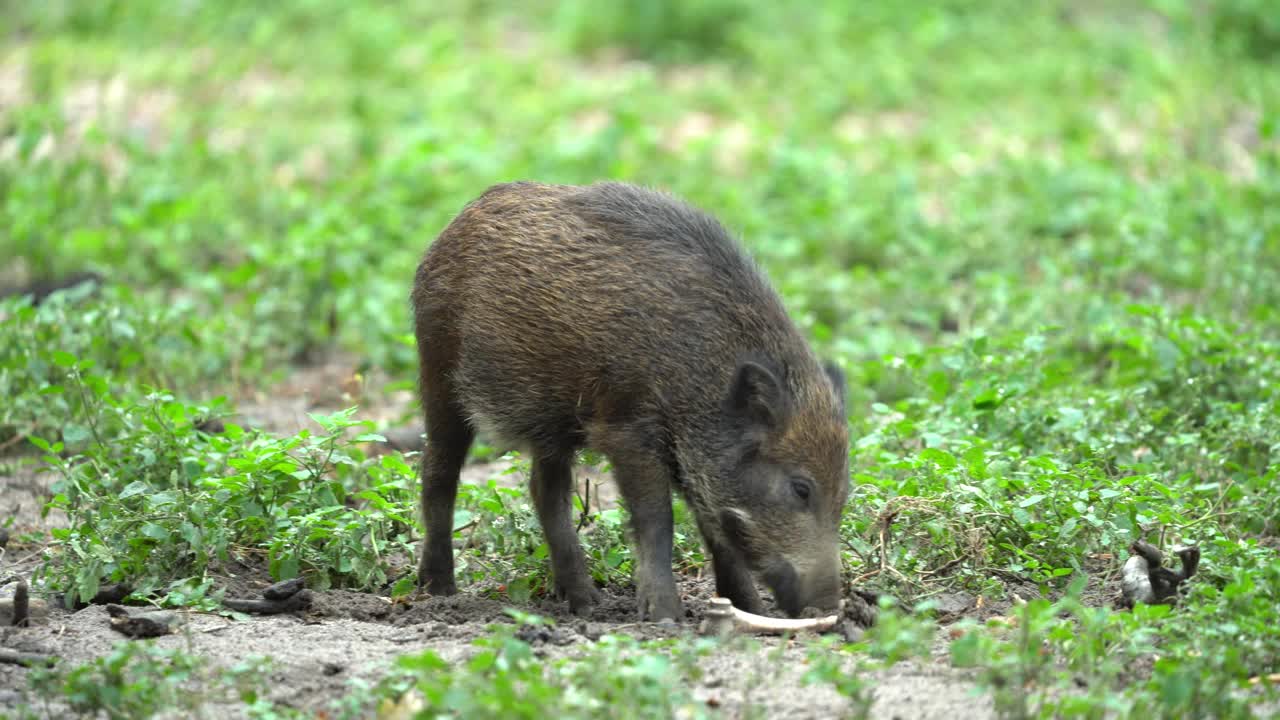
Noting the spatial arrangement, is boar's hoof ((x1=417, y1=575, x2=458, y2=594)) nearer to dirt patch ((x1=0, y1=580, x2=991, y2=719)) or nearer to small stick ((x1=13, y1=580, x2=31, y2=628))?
dirt patch ((x1=0, y1=580, x2=991, y2=719))

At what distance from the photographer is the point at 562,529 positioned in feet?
17.9

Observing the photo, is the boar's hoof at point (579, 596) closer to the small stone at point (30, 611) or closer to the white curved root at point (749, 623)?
the white curved root at point (749, 623)

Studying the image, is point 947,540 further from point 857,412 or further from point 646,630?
point 857,412

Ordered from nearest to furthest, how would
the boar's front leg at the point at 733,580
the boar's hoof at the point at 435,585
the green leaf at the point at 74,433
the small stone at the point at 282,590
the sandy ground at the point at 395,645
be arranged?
the sandy ground at the point at 395,645, the small stone at the point at 282,590, the boar's front leg at the point at 733,580, the boar's hoof at the point at 435,585, the green leaf at the point at 74,433

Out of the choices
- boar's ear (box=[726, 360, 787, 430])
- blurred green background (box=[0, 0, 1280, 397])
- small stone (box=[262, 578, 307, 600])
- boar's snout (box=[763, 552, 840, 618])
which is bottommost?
small stone (box=[262, 578, 307, 600])

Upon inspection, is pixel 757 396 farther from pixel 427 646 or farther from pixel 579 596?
pixel 427 646

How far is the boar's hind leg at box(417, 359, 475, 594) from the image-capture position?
5.59m

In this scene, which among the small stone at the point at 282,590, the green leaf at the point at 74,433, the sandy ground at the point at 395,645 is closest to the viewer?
the sandy ground at the point at 395,645

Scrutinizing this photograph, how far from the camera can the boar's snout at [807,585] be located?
5086mm

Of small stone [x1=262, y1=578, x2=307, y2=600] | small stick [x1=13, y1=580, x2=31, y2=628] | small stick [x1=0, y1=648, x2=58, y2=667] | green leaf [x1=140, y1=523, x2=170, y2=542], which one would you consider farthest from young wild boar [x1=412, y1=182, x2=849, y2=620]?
small stick [x1=0, y1=648, x2=58, y2=667]

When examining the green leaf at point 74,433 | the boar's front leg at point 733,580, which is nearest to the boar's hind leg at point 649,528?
the boar's front leg at point 733,580

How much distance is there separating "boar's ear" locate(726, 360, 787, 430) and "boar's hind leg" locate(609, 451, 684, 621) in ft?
1.17

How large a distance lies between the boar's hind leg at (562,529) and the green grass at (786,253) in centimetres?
20

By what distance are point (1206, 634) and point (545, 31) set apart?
12.9 m
